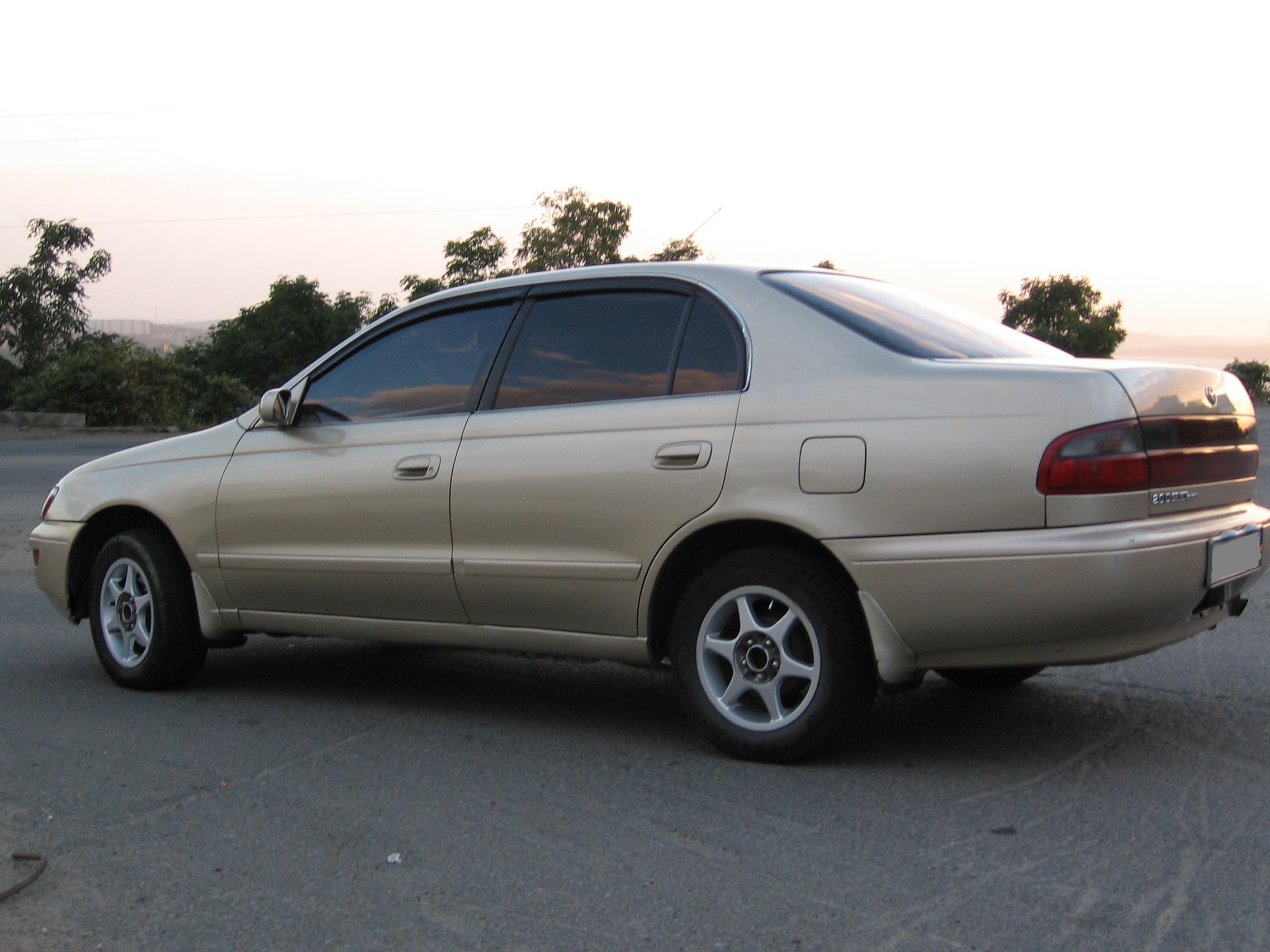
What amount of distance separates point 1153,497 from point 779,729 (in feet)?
4.45

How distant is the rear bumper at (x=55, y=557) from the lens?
634cm

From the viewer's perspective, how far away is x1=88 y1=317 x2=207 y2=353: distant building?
4025cm

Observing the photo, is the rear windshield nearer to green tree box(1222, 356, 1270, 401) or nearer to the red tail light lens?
the red tail light lens

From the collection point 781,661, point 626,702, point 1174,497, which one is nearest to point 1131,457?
point 1174,497

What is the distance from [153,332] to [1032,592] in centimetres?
17106

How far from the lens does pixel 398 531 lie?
209 inches

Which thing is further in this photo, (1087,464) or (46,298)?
(46,298)

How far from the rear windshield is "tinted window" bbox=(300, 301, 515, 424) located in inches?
47.4

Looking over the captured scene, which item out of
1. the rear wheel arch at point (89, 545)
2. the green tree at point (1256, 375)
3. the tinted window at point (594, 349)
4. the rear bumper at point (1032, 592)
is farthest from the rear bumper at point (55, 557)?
the green tree at point (1256, 375)

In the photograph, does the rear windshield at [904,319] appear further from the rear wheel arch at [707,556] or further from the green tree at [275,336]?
the green tree at [275,336]

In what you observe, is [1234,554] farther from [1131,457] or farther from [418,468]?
[418,468]

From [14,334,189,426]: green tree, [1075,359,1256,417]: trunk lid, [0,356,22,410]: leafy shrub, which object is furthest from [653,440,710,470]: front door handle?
[0,356,22,410]: leafy shrub

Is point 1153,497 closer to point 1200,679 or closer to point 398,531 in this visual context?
point 1200,679

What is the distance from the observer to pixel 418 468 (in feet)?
17.3
